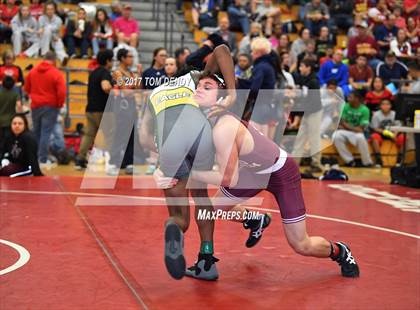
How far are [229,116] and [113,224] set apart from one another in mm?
2515

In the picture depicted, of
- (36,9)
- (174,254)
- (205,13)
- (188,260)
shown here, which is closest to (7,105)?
(36,9)

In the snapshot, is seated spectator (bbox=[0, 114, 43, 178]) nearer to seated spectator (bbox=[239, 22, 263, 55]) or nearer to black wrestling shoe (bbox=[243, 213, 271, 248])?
black wrestling shoe (bbox=[243, 213, 271, 248])

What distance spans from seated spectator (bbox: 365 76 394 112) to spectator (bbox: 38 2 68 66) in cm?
539

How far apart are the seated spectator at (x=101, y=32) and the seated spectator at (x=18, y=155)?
4667 millimetres

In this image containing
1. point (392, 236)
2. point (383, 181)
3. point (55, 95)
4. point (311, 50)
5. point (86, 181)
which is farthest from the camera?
point (311, 50)

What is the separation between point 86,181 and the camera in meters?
9.69

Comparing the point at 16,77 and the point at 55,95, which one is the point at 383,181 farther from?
the point at 16,77

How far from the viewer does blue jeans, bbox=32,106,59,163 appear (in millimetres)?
11320

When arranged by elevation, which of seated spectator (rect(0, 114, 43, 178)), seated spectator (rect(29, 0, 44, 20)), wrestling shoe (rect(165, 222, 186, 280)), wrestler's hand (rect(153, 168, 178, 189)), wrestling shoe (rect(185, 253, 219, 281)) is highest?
wrestler's hand (rect(153, 168, 178, 189))

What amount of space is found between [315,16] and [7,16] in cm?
621

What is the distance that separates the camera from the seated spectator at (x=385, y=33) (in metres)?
15.9

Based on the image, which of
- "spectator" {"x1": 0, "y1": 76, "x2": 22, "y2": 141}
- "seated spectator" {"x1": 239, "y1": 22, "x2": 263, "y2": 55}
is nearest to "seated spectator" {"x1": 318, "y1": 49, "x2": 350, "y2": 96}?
"seated spectator" {"x1": 239, "y1": 22, "x2": 263, "y2": 55}

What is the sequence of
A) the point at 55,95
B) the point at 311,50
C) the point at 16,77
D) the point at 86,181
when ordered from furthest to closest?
the point at 311,50 < the point at 16,77 < the point at 55,95 < the point at 86,181

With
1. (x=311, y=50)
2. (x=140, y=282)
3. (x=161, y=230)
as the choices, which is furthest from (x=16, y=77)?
(x=140, y=282)
